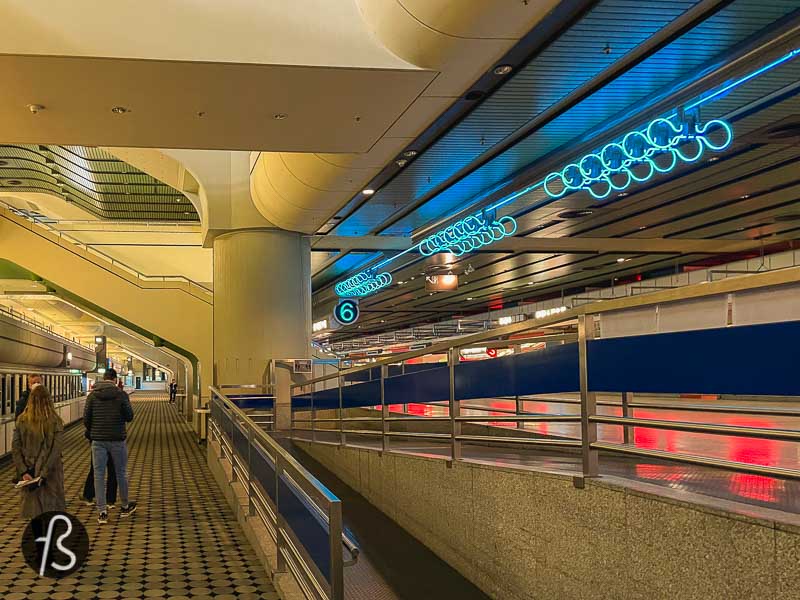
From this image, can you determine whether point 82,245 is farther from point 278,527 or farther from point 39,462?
point 278,527

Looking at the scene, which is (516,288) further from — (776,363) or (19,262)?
(776,363)

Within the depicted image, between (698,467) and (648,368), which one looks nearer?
(648,368)

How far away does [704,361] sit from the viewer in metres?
3.32

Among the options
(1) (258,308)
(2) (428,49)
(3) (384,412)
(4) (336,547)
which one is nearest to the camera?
(4) (336,547)

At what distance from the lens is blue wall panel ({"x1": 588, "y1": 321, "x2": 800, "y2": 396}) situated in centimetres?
291

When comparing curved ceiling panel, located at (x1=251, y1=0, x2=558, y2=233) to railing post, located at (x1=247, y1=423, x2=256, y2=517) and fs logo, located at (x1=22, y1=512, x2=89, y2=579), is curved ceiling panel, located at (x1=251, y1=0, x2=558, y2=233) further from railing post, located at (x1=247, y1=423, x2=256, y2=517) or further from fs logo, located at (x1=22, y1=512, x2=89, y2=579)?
fs logo, located at (x1=22, y1=512, x2=89, y2=579)

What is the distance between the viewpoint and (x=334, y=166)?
9.43 metres

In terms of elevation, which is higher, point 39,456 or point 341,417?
point 341,417

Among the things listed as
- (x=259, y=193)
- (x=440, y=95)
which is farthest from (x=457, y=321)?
(x=440, y=95)

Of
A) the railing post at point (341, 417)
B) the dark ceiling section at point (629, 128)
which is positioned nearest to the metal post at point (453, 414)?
the dark ceiling section at point (629, 128)

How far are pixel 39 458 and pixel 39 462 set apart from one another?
1.3 inches

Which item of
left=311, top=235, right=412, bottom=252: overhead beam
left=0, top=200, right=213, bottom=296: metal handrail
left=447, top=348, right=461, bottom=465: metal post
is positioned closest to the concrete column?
left=311, top=235, right=412, bottom=252: overhead beam

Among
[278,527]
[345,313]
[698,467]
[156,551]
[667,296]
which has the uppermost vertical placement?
[345,313]

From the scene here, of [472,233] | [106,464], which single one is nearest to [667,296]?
[106,464]
